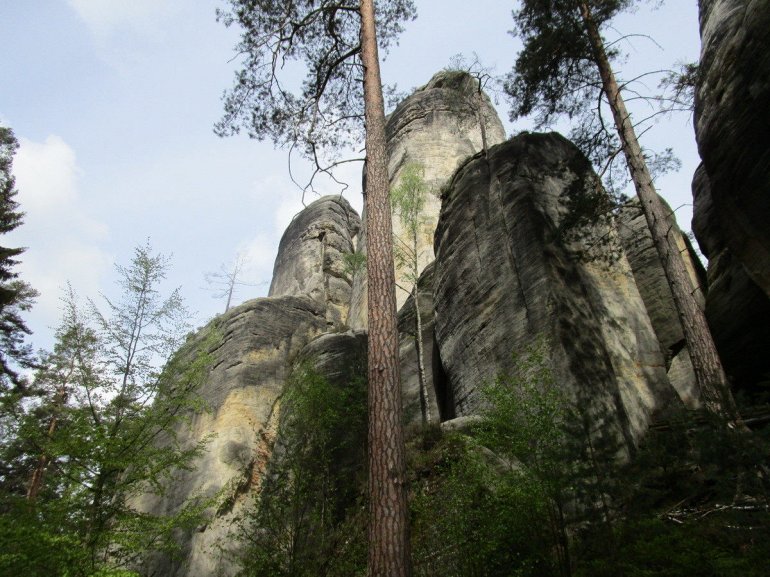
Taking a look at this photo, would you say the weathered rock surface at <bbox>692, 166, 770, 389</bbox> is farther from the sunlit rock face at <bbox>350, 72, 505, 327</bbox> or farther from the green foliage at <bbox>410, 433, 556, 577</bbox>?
the sunlit rock face at <bbox>350, 72, 505, 327</bbox>

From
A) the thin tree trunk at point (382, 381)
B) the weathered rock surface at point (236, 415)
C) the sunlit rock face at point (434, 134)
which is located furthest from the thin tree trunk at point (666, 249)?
the sunlit rock face at point (434, 134)

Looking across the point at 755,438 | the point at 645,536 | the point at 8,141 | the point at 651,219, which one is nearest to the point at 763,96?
the point at 651,219

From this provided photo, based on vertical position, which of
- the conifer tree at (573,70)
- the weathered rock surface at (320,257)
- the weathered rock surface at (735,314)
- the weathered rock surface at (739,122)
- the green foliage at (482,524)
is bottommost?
the green foliage at (482,524)

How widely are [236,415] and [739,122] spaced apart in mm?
15420

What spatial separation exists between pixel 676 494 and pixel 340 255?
2409 centimetres

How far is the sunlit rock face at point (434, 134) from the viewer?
22516 mm

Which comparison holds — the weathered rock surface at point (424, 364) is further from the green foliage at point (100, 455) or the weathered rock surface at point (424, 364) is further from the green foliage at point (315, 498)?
the green foliage at point (100, 455)

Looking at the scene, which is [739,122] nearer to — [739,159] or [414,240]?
[739,159]

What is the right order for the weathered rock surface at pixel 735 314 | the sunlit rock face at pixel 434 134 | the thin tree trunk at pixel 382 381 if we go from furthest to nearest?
the sunlit rock face at pixel 434 134 → the weathered rock surface at pixel 735 314 → the thin tree trunk at pixel 382 381

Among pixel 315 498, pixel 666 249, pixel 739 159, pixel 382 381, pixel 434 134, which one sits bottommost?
pixel 315 498

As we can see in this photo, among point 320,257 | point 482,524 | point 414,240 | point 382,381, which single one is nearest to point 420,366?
point 414,240

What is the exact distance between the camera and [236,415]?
17000mm

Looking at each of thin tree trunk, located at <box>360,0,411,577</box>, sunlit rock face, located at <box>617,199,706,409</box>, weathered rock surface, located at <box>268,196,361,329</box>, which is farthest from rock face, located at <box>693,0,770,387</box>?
weathered rock surface, located at <box>268,196,361,329</box>

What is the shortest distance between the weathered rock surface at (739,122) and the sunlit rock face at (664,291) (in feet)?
6.38
